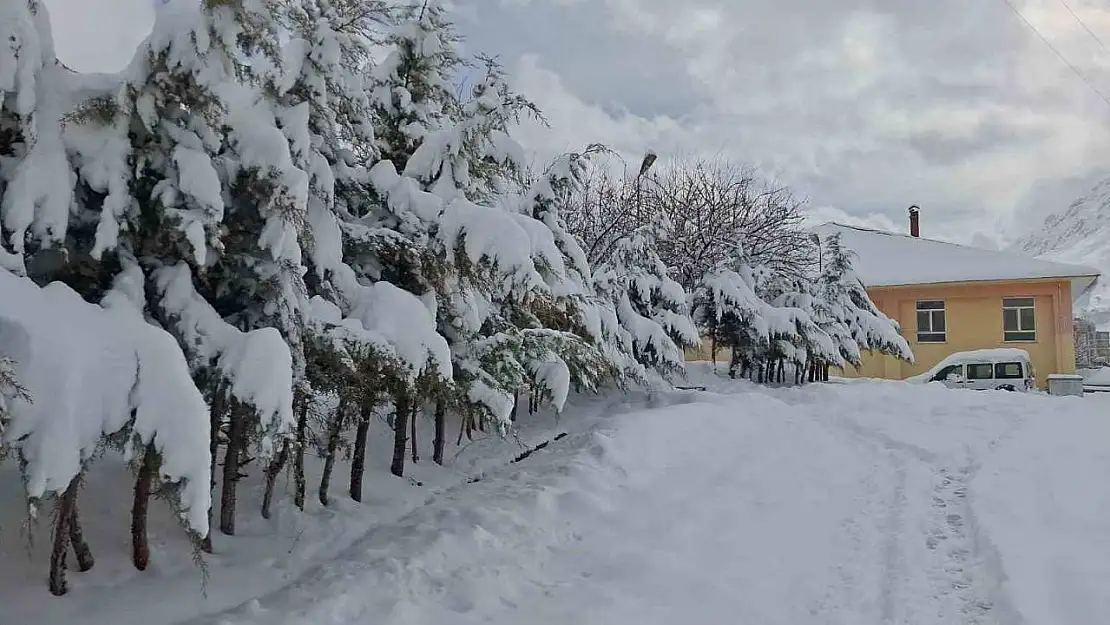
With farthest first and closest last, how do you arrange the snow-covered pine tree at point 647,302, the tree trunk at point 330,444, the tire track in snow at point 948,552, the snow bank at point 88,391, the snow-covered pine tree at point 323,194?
the snow-covered pine tree at point 647,302 → the tree trunk at point 330,444 → the snow-covered pine tree at point 323,194 → the tire track in snow at point 948,552 → the snow bank at point 88,391

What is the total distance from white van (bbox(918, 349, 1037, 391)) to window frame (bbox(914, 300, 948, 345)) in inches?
213

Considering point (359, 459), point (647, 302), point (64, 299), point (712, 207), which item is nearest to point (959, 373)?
point (712, 207)

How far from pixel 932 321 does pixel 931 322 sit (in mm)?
42

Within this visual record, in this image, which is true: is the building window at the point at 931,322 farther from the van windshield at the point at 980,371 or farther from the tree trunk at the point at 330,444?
the tree trunk at the point at 330,444

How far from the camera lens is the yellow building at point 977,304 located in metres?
21.1

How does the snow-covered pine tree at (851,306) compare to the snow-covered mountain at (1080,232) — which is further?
the snow-covered mountain at (1080,232)

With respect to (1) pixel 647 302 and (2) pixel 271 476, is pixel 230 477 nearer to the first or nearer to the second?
(2) pixel 271 476

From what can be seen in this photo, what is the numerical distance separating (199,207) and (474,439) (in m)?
4.24

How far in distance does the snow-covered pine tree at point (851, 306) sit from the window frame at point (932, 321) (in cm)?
729

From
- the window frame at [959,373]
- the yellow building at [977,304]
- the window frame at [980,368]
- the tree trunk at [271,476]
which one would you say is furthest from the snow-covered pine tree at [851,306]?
the tree trunk at [271,476]

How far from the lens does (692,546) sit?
4422mm

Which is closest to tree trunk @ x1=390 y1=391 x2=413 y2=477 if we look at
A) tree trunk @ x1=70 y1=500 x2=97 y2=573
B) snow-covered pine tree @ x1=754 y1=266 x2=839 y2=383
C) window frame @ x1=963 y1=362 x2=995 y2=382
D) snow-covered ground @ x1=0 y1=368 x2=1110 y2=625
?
snow-covered ground @ x1=0 y1=368 x2=1110 y2=625

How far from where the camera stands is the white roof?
69.3 feet

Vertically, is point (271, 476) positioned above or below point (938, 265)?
below
